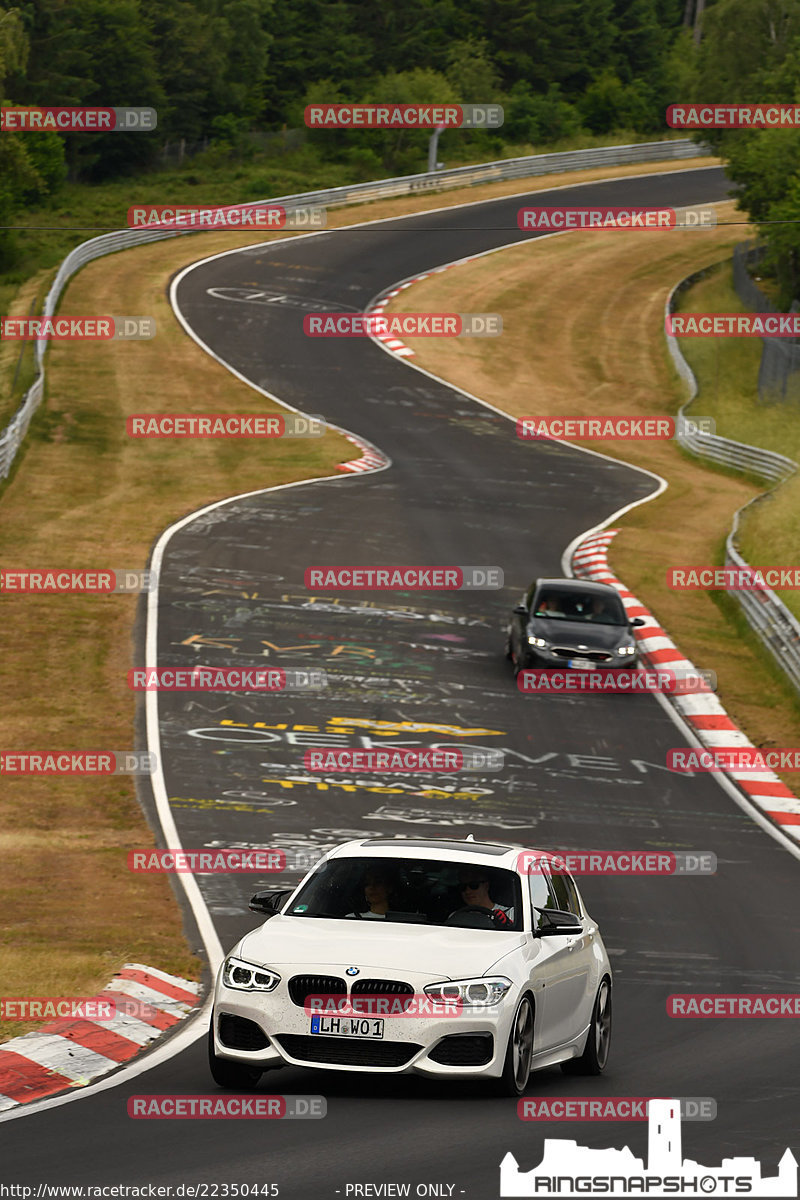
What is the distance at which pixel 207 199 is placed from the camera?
78.2 meters

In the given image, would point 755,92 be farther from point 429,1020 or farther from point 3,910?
point 429,1020

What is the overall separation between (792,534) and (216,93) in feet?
212

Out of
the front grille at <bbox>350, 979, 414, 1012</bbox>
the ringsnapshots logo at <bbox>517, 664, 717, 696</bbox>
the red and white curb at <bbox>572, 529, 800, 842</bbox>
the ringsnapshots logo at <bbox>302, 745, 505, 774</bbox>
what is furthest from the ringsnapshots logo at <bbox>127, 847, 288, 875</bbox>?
the ringsnapshots logo at <bbox>517, 664, 717, 696</bbox>


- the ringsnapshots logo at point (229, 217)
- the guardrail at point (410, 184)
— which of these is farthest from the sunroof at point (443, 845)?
the ringsnapshots logo at point (229, 217)

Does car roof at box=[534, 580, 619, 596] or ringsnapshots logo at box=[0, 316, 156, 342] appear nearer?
car roof at box=[534, 580, 619, 596]

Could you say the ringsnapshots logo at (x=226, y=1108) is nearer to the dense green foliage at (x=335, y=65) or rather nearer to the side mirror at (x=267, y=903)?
the side mirror at (x=267, y=903)

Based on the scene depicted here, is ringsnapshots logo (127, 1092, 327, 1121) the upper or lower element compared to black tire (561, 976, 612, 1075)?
upper

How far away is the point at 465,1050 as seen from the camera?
908cm

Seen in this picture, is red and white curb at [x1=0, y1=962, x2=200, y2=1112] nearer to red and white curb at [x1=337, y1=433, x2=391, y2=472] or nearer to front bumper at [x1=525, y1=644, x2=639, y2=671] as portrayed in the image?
front bumper at [x1=525, y1=644, x2=639, y2=671]

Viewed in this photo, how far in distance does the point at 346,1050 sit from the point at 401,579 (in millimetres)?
23174

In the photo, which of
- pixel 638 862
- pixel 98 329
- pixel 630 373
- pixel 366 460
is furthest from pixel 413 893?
pixel 630 373

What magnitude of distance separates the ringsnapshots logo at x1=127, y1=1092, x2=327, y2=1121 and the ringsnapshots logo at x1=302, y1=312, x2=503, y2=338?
49765 millimetres

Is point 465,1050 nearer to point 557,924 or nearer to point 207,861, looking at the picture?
point 557,924

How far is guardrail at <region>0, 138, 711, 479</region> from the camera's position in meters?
58.4
